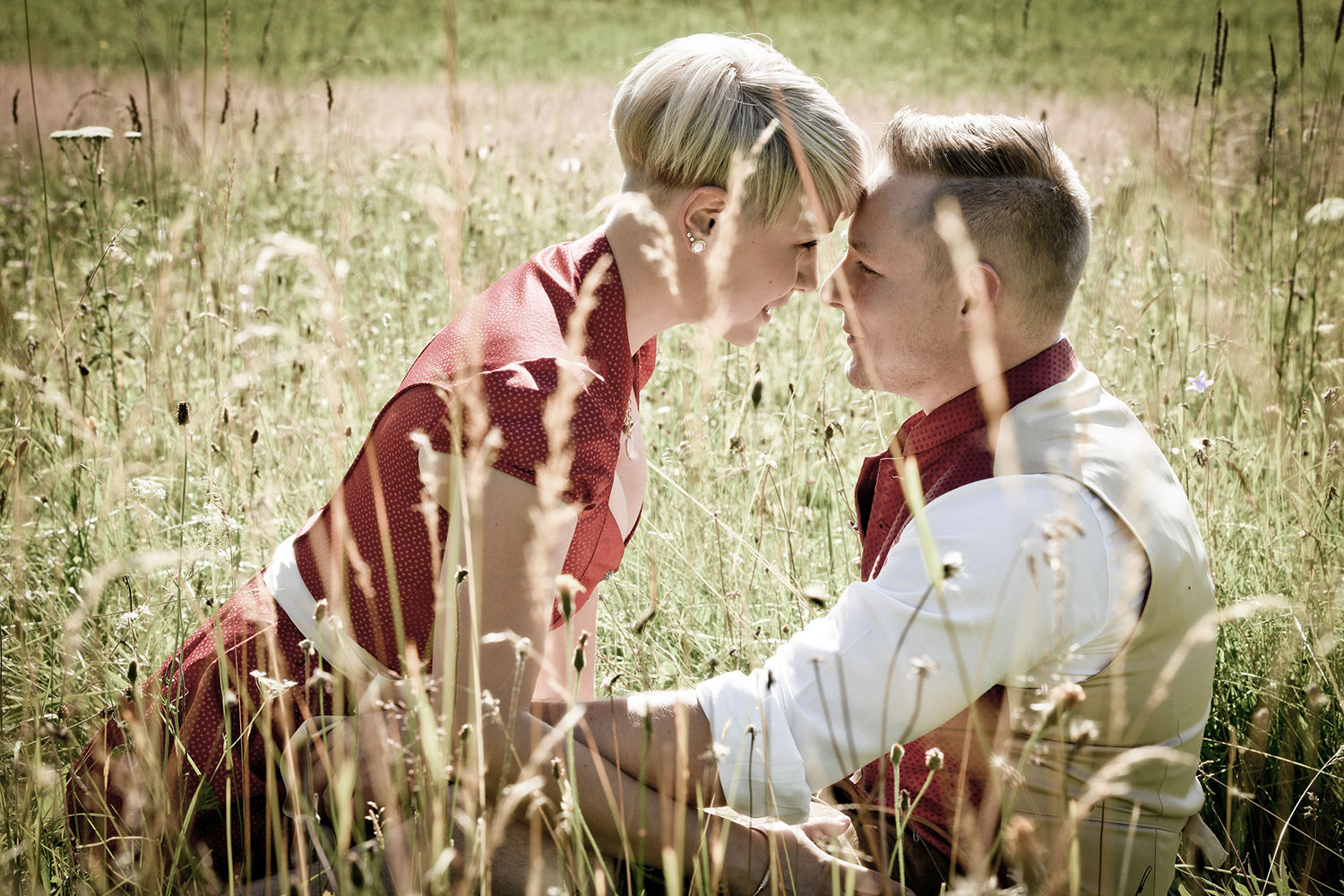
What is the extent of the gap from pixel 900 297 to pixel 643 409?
1754 mm

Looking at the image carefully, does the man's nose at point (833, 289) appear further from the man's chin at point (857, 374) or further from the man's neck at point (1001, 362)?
the man's neck at point (1001, 362)

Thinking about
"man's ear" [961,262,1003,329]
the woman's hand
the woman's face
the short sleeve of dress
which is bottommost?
the woman's hand

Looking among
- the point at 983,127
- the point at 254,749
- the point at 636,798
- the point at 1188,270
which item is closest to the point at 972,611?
the point at 636,798

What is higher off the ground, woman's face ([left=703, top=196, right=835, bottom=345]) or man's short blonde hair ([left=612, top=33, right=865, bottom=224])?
man's short blonde hair ([left=612, top=33, right=865, bottom=224])

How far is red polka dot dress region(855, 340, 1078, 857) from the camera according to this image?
170 centimetres

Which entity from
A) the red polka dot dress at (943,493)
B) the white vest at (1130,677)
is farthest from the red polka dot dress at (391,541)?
the white vest at (1130,677)

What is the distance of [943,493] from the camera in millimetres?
1699

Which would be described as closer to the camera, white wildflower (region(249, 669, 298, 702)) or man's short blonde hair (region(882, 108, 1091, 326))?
white wildflower (region(249, 669, 298, 702))

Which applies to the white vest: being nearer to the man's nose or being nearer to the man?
the man

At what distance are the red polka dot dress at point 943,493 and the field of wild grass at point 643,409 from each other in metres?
0.31

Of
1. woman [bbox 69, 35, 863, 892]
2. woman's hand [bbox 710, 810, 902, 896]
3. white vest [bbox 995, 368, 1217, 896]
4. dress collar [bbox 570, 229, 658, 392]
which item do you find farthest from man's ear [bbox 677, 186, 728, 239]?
woman's hand [bbox 710, 810, 902, 896]

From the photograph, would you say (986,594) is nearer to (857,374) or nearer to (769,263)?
(857,374)

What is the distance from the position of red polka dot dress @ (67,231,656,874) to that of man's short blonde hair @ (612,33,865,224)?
23 centimetres

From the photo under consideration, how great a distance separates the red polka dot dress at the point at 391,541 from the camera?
1672 millimetres
